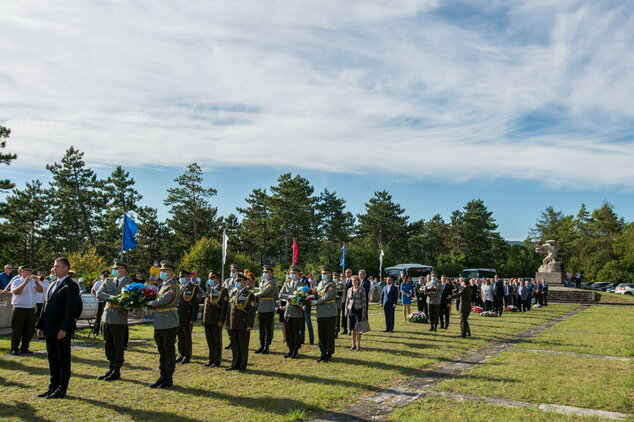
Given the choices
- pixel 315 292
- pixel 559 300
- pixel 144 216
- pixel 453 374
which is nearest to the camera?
pixel 453 374

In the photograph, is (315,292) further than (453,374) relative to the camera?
Yes

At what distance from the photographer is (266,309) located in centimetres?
1186

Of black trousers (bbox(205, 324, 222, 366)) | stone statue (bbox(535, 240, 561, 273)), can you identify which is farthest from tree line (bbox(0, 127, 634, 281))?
black trousers (bbox(205, 324, 222, 366))

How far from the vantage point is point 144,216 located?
207 feet

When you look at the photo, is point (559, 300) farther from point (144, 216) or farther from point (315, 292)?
point (144, 216)

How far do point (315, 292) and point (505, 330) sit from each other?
9.09m

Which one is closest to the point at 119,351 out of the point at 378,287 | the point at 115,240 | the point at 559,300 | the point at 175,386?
the point at 175,386

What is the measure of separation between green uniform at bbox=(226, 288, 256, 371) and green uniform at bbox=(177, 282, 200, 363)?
0.97 metres

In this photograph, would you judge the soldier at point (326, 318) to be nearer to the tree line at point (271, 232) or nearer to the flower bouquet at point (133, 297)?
the flower bouquet at point (133, 297)

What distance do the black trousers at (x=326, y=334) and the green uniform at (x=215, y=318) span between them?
2155mm

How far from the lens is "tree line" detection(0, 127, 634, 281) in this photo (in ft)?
183

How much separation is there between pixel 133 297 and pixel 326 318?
14.2 ft

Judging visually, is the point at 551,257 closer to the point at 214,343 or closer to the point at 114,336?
the point at 214,343

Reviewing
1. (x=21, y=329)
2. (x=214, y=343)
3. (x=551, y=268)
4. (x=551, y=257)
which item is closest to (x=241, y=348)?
(x=214, y=343)
